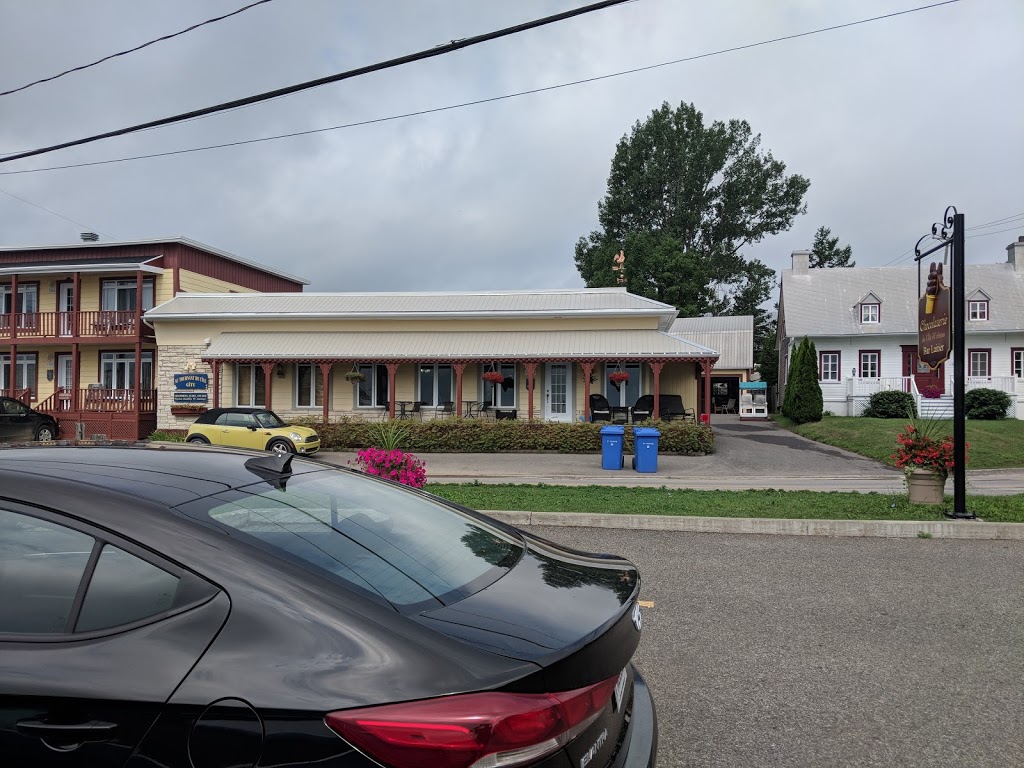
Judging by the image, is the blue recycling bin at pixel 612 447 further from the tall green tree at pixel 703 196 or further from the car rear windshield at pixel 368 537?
the tall green tree at pixel 703 196

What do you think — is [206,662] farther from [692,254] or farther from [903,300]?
[692,254]

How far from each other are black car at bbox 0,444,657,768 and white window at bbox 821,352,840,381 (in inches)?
1372

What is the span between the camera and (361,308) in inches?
1036

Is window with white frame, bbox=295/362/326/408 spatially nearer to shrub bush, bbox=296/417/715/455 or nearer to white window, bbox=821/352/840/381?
shrub bush, bbox=296/417/715/455

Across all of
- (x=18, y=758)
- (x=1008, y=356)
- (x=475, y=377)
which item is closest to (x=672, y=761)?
(x=18, y=758)

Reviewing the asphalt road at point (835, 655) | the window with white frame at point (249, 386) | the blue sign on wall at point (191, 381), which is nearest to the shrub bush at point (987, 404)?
the asphalt road at point (835, 655)

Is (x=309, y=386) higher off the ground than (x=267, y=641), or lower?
higher

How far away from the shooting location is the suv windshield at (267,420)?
770 inches

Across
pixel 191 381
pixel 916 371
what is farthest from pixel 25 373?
pixel 916 371

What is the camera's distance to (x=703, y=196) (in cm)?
5550

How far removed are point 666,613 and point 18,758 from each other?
437 cm

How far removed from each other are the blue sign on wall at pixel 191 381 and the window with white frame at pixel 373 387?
222 inches

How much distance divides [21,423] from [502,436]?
639 inches

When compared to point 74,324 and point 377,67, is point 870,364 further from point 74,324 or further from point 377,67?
point 74,324
